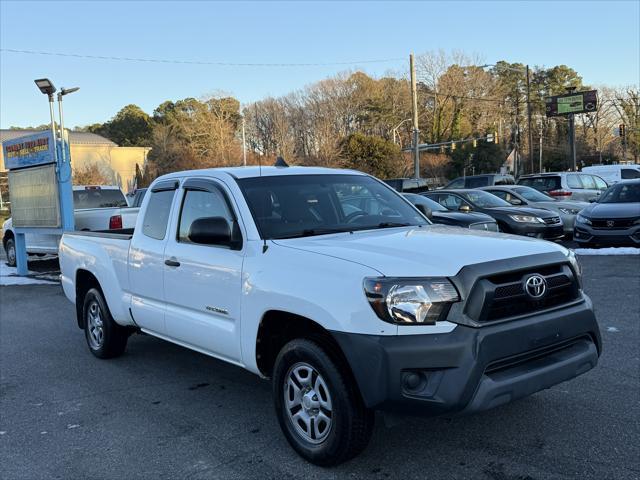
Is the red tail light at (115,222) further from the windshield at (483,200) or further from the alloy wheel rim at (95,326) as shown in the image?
the windshield at (483,200)

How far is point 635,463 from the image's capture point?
140 inches

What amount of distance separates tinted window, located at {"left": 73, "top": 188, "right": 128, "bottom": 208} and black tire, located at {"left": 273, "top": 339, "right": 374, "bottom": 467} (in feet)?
39.1

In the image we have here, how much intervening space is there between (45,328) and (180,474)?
530 centimetres

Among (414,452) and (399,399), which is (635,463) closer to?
(414,452)

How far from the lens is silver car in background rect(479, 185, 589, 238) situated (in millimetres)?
15757

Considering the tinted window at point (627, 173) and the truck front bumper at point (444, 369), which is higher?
the tinted window at point (627, 173)

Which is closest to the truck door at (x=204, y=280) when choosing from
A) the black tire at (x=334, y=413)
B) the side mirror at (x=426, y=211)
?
the black tire at (x=334, y=413)

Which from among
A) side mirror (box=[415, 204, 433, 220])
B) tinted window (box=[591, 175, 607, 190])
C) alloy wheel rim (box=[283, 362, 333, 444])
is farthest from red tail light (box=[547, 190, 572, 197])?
alloy wheel rim (box=[283, 362, 333, 444])

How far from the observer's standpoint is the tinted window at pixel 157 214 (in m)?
5.25

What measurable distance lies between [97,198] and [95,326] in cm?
880

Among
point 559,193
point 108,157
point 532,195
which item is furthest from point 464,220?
point 108,157

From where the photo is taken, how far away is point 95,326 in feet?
21.3

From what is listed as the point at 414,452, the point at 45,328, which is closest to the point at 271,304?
the point at 414,452

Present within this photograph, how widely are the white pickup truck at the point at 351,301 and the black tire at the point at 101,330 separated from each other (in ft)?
3.89
